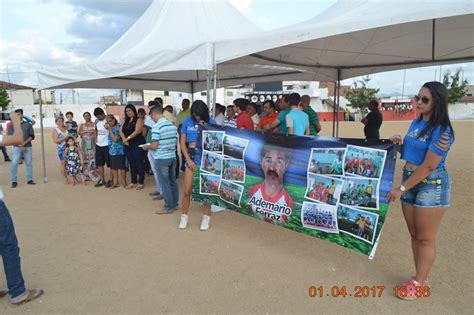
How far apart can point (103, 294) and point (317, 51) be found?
575 centimetres

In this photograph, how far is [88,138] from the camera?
291 inches

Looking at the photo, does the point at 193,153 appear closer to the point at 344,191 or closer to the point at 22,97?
the point at 344,191

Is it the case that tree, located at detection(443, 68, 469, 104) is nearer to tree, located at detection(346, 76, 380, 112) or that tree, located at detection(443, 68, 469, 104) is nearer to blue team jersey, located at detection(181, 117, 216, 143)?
tree, located at detection(346, 76, 380, 112)

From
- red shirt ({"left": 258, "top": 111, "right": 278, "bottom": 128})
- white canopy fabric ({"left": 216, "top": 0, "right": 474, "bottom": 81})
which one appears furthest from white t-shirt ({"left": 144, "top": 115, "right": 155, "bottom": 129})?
red shirt ({"left": 258, "top": 111, "right": 278, "bottom": 128})

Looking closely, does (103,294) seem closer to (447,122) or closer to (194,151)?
(194,151)

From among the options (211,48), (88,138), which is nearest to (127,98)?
(88,138)

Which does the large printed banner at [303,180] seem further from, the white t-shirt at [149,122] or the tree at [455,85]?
the tree at [455,85]

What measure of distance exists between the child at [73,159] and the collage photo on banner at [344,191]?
5694mm

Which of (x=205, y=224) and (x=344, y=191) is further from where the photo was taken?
(x=205, y=224)

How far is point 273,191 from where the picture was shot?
3.57m

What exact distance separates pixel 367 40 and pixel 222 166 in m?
3.90

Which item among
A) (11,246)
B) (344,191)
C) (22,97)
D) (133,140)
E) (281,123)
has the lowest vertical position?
(11,246)

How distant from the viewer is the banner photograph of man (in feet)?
11.4

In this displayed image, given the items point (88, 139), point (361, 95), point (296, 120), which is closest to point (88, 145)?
point (88, 139)
